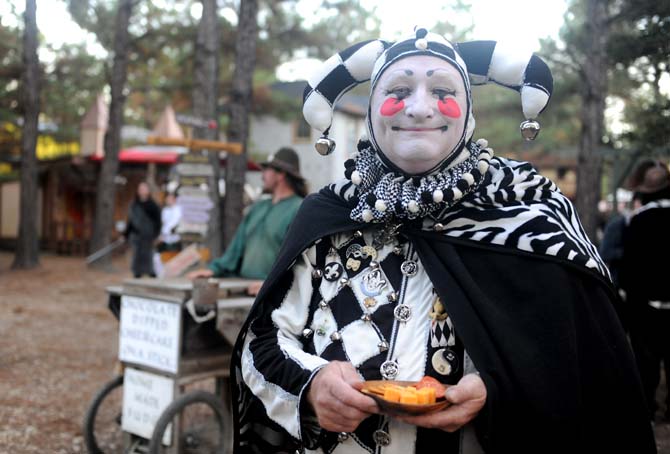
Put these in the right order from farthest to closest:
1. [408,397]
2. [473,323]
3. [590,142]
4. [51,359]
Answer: [51,359] → [590,142] → [473,323] → [408,397]

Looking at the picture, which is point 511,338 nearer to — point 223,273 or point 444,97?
point 444,97

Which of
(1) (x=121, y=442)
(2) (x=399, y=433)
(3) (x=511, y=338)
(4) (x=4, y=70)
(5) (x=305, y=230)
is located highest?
(4) (x=4, y=70)

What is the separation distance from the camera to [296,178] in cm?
481

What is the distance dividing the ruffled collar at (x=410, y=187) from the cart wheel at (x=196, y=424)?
243 centimetres

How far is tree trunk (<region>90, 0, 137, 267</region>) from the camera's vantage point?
1379 centimetres

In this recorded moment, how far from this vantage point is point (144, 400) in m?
4.12

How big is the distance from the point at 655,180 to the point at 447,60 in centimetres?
366

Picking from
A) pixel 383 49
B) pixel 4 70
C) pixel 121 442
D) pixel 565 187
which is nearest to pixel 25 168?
pixel 4 70

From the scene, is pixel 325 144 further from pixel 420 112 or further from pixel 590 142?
pixel 590 142

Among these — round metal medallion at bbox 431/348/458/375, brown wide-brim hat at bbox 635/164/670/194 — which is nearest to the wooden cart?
round metal medallion at bbox 431/348/458/375

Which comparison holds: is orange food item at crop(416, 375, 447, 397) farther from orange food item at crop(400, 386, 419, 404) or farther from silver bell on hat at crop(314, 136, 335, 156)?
silver bell on hat at crop(314, 136, 335, 156)

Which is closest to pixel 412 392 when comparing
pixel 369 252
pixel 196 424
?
pixel 369 252

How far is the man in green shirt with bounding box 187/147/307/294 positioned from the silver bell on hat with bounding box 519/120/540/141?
2568 millimetres

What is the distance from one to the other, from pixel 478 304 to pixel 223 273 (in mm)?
3156
